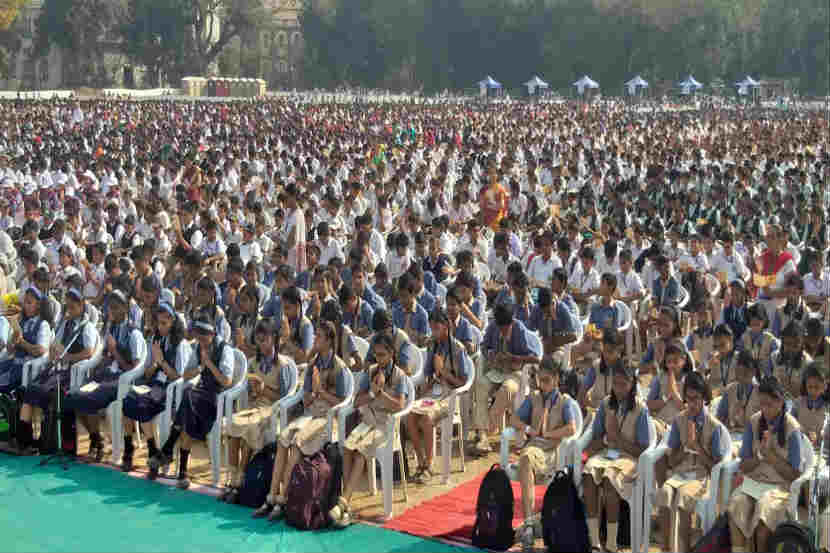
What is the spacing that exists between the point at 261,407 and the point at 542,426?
6.30 feet

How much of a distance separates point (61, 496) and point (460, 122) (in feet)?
103

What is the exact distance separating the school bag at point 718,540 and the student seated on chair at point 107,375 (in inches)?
159

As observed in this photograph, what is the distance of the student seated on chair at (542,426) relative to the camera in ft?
22.6

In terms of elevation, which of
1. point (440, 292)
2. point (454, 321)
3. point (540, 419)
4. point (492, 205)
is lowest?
point (540, 419)

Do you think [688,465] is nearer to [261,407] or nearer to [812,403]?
[812,403]

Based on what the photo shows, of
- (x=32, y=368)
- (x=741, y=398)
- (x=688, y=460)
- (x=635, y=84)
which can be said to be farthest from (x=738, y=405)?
(x=635, y=84)

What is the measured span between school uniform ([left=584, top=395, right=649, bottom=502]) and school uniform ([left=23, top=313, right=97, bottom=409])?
12.1ft

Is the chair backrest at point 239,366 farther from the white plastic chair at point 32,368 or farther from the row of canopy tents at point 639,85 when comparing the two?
the row of canopy tents at point 639,85

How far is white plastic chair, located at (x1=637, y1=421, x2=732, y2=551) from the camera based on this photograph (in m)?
6.31

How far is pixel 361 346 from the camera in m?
8.52

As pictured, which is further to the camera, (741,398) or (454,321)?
(454,321)

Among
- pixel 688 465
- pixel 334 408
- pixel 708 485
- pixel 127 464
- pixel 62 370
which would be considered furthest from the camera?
pixel 62 370

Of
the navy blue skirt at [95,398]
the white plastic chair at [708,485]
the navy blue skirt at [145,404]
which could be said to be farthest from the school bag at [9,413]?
the white plastic chair at [708,485]

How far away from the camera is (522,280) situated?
912 cm
